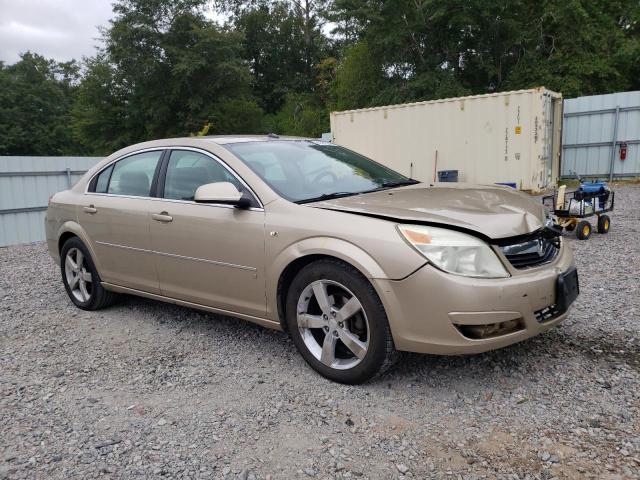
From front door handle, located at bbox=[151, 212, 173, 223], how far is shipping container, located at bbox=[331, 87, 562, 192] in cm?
1012

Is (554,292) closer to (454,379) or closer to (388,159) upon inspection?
(454,379)

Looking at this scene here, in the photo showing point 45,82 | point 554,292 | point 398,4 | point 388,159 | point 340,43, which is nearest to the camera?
point 554,292

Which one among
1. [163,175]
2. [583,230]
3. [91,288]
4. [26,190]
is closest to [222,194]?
[163,175]

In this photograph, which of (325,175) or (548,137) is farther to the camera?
(548,137)

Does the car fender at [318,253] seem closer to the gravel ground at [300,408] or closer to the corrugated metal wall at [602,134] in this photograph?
the gravel ground at [300,408]

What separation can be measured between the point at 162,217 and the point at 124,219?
0.52 m

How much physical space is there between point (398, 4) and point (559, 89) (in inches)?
315

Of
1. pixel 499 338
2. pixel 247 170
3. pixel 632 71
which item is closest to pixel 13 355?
pixel 247 170

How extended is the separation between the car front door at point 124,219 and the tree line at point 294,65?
1973 cm

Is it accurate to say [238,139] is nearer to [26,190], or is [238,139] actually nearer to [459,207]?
[459,207]

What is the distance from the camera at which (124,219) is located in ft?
13.9

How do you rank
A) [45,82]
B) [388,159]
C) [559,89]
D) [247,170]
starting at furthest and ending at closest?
[45,82] → [559,89] → [388,159] → [247,170]

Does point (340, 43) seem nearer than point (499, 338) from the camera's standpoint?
No

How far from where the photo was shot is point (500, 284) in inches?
105
